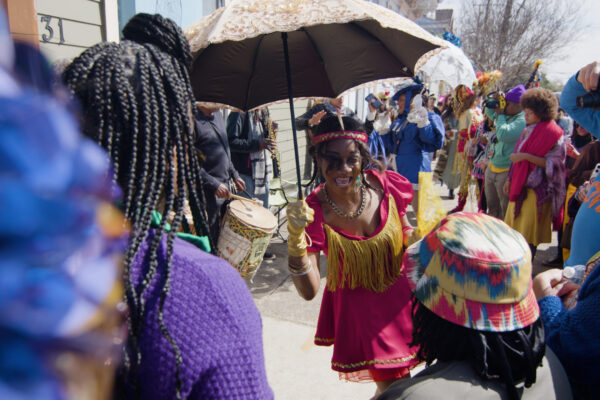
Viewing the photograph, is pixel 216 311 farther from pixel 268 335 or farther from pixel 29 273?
pixel 268 335

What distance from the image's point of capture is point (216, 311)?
779 mm

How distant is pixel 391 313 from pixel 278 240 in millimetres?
3909

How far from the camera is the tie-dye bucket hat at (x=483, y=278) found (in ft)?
4.01

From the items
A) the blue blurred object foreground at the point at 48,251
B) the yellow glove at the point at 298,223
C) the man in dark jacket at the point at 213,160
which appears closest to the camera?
the blue blurred object foreground at the point at 48,251

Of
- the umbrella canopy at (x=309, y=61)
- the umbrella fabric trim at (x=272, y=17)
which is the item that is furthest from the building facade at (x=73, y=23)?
the umbrella fabric trim at (x=272, y=17)

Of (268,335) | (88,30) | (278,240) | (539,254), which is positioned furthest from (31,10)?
(539,254)

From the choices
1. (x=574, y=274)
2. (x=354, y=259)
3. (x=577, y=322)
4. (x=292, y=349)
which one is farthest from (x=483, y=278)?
(x=292, y=349)

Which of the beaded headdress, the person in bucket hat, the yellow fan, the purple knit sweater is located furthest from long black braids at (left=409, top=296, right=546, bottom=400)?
the beaded headdress

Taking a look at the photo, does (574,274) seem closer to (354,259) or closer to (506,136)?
(354,259)

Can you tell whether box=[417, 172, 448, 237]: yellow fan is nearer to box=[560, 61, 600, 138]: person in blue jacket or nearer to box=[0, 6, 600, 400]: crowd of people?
box=[0, 6, 600, 400]: crowd of people

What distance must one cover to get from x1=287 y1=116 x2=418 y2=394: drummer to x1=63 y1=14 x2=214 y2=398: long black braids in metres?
1.14

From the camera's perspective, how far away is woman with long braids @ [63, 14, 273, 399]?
2.40 feet

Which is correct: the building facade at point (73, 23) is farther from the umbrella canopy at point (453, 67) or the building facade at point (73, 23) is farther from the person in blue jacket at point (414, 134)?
the umbrella canopy at point (453, 67)

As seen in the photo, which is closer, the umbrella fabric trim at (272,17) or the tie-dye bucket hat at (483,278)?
the tie-dye bucket hat at (483,278)
